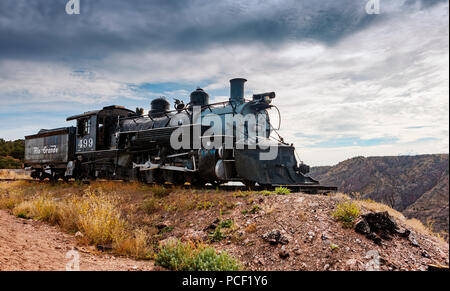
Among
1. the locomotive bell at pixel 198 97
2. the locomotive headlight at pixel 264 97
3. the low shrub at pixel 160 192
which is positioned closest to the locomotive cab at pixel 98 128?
the locomotive bell at pixel 198 97

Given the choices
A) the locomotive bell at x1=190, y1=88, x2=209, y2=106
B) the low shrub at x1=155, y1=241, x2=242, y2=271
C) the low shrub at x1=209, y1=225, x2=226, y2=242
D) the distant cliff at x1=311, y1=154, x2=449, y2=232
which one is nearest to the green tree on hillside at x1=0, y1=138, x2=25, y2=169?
the locomotive bell at x1=190, y1=88, x2=209, y2=106

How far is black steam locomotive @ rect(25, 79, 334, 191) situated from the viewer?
31.2 feet

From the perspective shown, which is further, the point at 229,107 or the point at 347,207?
the point at 229,107

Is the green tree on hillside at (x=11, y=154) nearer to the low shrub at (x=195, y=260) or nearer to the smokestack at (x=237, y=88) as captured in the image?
the smokestack at (x=237, y=88)

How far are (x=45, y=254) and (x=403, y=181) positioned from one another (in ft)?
94.1

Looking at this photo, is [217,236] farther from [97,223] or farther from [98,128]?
[98,128]

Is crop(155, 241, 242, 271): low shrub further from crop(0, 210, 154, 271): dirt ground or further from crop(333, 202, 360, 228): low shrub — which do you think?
crop(333, 202, 360, 228): low shrub

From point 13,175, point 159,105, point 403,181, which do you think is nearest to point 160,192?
point 159,105

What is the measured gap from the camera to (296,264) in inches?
186

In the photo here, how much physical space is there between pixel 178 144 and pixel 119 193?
8.81 ft

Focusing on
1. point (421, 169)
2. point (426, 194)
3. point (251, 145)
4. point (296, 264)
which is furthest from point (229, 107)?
point (421, 169)

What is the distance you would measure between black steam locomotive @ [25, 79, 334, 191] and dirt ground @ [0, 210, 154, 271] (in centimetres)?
426

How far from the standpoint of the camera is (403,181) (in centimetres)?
2669
